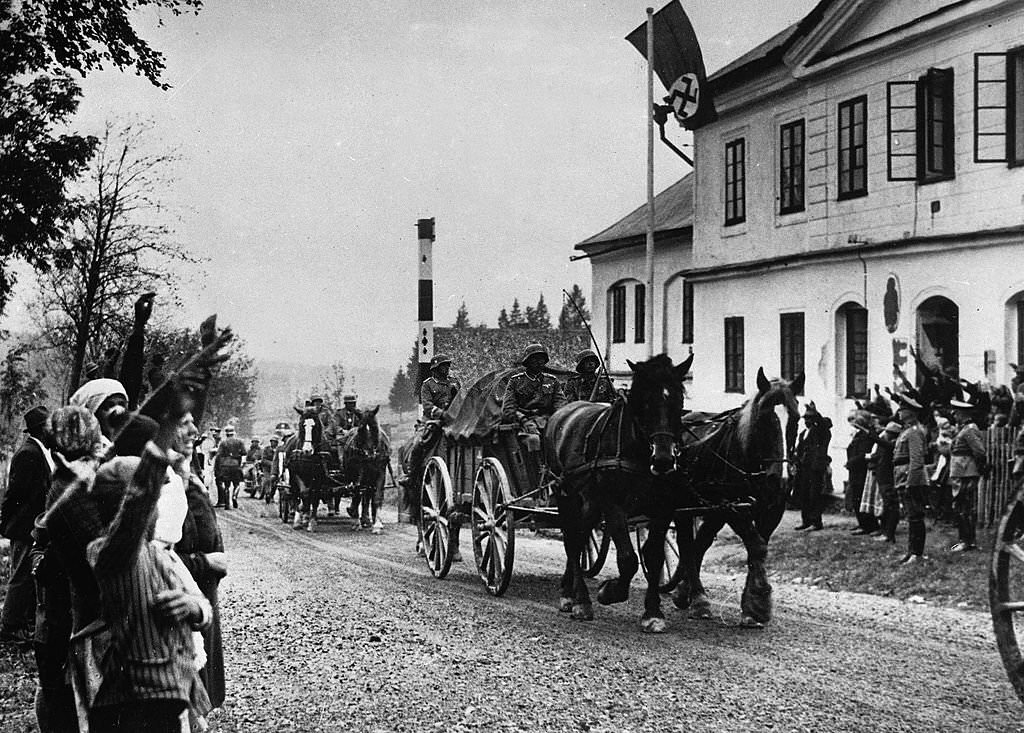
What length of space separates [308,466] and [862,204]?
10.3 meters

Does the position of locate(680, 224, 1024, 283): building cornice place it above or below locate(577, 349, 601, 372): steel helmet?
above

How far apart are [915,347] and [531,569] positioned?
7.98m

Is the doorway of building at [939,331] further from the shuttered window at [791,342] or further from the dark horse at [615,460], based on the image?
the dark horse at [615,460]

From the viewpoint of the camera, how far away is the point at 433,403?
12.8 m

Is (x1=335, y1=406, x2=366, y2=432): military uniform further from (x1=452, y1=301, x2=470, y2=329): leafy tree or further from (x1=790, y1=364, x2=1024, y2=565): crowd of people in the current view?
(x1=452, y1=301, x2=470, y2=329): leafy tree

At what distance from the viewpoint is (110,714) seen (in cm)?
345

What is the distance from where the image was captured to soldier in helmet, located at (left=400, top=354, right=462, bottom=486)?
40.3 feet

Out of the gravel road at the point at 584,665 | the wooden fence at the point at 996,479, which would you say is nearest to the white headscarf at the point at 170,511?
the gravel road at the point at 584,665

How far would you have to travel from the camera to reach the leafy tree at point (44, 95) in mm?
9297

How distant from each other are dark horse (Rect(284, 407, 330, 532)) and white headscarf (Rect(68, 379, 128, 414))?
12.9 m

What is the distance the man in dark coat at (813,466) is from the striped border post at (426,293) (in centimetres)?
802

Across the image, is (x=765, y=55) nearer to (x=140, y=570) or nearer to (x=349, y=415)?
(x=349, y=415)

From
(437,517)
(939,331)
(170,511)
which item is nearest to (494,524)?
(437,517)

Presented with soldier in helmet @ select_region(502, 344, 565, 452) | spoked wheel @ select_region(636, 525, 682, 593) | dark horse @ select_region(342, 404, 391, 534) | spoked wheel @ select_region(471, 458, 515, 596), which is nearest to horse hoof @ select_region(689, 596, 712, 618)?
spoked wheel @ select_region(636, 525, 682, 593)
